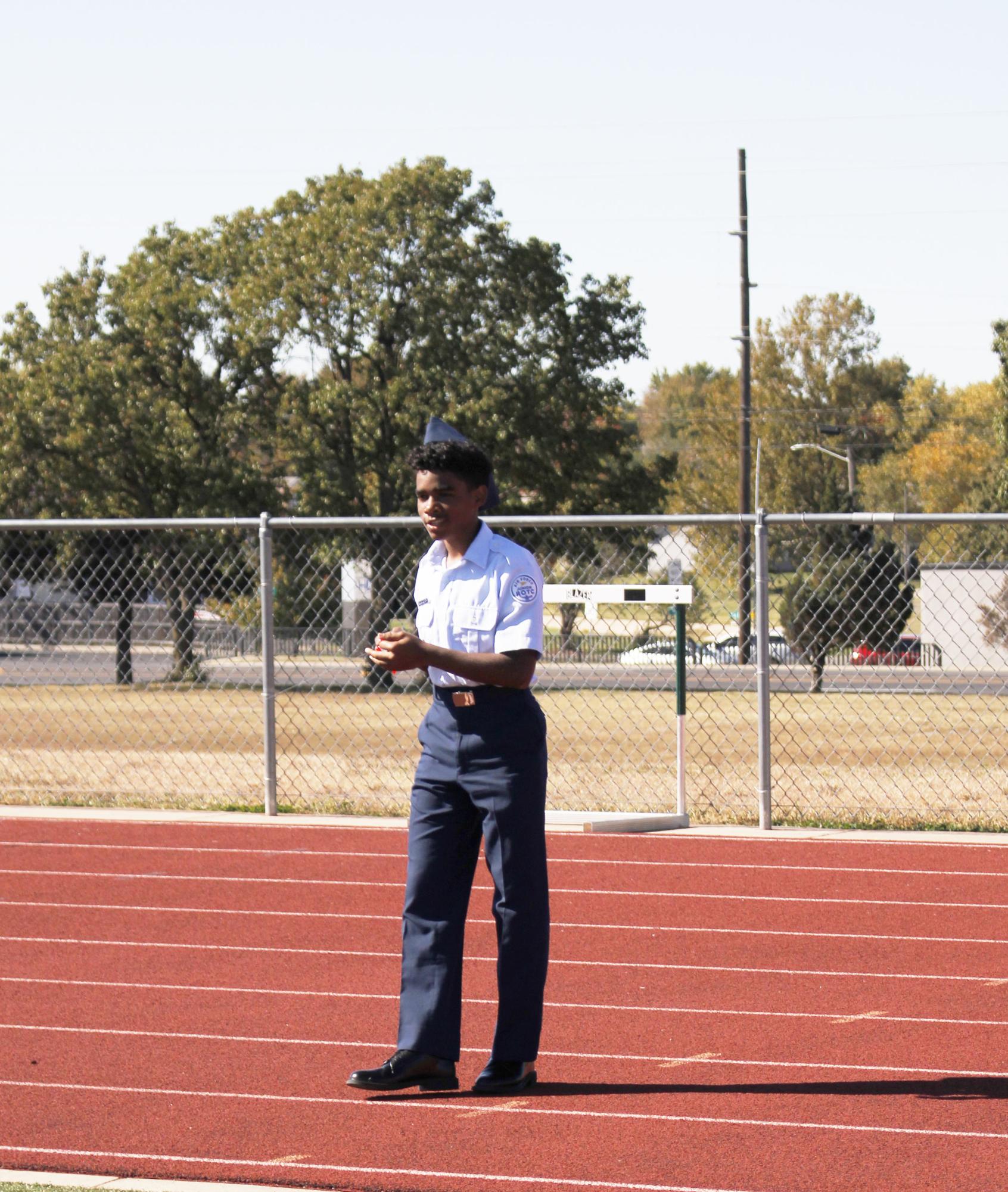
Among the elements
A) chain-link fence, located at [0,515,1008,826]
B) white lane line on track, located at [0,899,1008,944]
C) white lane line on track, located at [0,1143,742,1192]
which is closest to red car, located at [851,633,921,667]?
chain-link fence, located at [0,515,1008,826]

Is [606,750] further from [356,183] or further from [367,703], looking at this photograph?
[356,183]

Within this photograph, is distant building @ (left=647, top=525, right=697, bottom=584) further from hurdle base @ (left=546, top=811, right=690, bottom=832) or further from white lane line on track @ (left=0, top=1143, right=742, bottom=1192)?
white lane line on track @ (left=0, top=1143, right=742, bottom=1192)

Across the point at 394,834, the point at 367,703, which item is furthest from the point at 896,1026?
the point at 367,703

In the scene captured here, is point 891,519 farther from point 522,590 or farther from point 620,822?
point 522,590

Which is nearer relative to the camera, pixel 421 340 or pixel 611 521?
pixel 611 521

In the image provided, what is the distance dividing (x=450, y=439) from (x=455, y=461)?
0.63 feet

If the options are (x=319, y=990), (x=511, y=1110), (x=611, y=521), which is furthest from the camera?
(x=611, y=521)

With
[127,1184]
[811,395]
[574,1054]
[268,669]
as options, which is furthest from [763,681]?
[811,395]

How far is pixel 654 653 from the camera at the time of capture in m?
22.9

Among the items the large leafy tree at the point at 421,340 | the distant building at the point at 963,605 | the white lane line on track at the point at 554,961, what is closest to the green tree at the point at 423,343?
the large leafy tree at the point at 421,340

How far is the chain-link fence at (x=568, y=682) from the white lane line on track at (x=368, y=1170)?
215 inches

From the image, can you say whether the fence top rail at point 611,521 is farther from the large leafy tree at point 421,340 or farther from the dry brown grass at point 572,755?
the large leafy tree at point 421,340

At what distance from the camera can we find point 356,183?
3784cm

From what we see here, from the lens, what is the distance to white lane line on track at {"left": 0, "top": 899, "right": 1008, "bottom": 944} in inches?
279
